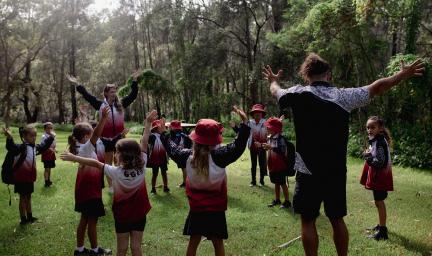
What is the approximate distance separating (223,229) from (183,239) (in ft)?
6.80

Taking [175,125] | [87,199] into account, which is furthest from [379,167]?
[175,125]

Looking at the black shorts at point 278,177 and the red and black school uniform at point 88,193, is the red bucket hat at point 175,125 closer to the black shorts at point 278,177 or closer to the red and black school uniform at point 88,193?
the black shorts at point 278,177

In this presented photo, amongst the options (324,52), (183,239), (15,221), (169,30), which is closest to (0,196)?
(15,221)

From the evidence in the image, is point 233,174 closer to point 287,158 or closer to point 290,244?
point 287,158

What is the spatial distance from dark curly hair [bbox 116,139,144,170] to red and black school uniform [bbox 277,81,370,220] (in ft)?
5.48

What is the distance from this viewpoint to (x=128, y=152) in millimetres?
4504

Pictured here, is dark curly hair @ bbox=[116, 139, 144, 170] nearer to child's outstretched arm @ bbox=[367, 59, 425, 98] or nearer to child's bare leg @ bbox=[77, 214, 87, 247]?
child's bare leg @ bbox=[77, 214, 87, 247]

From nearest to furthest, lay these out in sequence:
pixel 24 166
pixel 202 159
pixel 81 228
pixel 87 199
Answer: pixel 202 159 → pixel 81 228 → pixel 87 199 → pixel 24 166

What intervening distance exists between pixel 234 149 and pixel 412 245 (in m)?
3.37

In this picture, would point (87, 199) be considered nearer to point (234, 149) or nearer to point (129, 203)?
point (129, 203)

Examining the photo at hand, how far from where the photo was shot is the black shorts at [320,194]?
4.34 metres

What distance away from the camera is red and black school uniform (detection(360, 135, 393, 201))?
Answer: 636 centimetres

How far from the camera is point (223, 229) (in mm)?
4535

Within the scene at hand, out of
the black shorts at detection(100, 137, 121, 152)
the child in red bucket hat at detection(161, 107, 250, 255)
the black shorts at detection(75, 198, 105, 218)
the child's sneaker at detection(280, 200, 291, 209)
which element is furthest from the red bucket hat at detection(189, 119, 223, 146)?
the black shorts at detection(100, 137, 121, 152)
